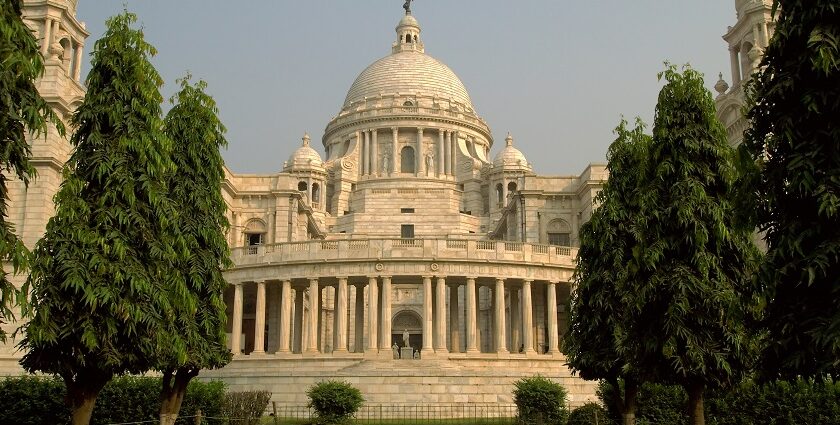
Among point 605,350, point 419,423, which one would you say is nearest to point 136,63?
point 605,350

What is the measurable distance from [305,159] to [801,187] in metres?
76.9

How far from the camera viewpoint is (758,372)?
Result: 13.6 meters

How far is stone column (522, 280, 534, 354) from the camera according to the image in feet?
147

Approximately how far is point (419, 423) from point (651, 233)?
1666cm

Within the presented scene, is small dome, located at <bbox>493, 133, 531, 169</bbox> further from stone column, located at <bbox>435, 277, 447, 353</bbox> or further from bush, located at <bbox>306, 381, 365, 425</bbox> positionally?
bush, located at <bbox>306, 381, 365, 425</bbox>

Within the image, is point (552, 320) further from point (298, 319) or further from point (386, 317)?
point (298, 319)

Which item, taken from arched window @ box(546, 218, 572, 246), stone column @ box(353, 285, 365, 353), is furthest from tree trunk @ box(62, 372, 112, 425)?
arched window @ box(546, 218, 572, 246)

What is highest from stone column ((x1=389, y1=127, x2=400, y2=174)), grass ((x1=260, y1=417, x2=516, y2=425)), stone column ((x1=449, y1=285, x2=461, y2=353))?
stone column ((x1=389, y1=127, x2=400, y2=174))

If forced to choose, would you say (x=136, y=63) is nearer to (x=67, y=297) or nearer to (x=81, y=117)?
(x=81, y=117)

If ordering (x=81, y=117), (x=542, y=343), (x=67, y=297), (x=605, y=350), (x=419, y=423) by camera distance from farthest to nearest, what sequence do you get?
1. (x=542, y=343)
2. (x=419, y=423)
3. (x=605, y=350)
4. (x=81, y=117)
5. (x=67, y=297)

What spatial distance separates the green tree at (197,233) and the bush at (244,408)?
4326 millimetres

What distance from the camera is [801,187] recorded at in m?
12.6

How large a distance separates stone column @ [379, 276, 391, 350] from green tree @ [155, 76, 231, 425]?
19.6 meters

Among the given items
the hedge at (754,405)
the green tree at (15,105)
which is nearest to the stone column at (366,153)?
the hedge at (754,405)
